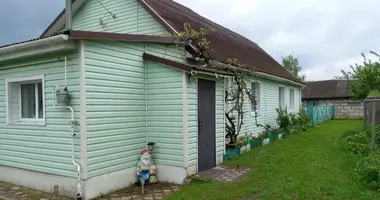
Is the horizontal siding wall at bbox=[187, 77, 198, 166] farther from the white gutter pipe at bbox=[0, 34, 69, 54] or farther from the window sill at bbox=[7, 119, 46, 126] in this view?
the window sill at bbox=[7, 119, 46, 126]

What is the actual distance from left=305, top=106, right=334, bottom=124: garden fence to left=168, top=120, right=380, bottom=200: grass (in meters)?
12.5

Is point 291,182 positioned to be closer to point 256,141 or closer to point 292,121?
point 256,141

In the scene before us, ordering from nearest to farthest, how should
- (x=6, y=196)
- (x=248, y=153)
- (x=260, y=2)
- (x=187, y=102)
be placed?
(x=6, y=196) < (x=187, y=102) < (x=248, y=153) < (x=260, y=2)

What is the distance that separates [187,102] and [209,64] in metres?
1.98

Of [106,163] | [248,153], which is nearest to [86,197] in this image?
[106,163]

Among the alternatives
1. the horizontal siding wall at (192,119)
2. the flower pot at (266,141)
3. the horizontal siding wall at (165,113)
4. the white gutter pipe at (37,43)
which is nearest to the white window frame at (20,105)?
the white gutter pipe at (37,43)

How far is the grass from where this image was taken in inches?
203

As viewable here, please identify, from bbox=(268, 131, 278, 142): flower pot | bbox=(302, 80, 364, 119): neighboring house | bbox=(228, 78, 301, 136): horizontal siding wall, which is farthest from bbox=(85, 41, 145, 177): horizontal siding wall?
bbox=(302, 80, 364, 119): neighboring house

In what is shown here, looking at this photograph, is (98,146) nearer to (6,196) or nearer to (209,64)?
(6,196)

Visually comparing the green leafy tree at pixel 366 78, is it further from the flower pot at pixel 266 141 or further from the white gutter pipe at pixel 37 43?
Result: the white gutter pipe at pixel 37 43

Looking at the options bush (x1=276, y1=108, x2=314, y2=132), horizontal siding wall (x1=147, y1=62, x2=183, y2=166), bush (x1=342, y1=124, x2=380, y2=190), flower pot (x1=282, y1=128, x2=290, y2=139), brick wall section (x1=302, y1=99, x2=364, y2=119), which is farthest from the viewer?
brick wall section (x1=302, y1=99, x2=364, y2=119)

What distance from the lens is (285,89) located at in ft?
51.3

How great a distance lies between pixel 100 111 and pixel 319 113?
2046cm

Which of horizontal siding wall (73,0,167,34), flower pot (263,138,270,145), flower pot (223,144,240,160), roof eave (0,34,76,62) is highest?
horizontal siding wall (73,0,167,34)
